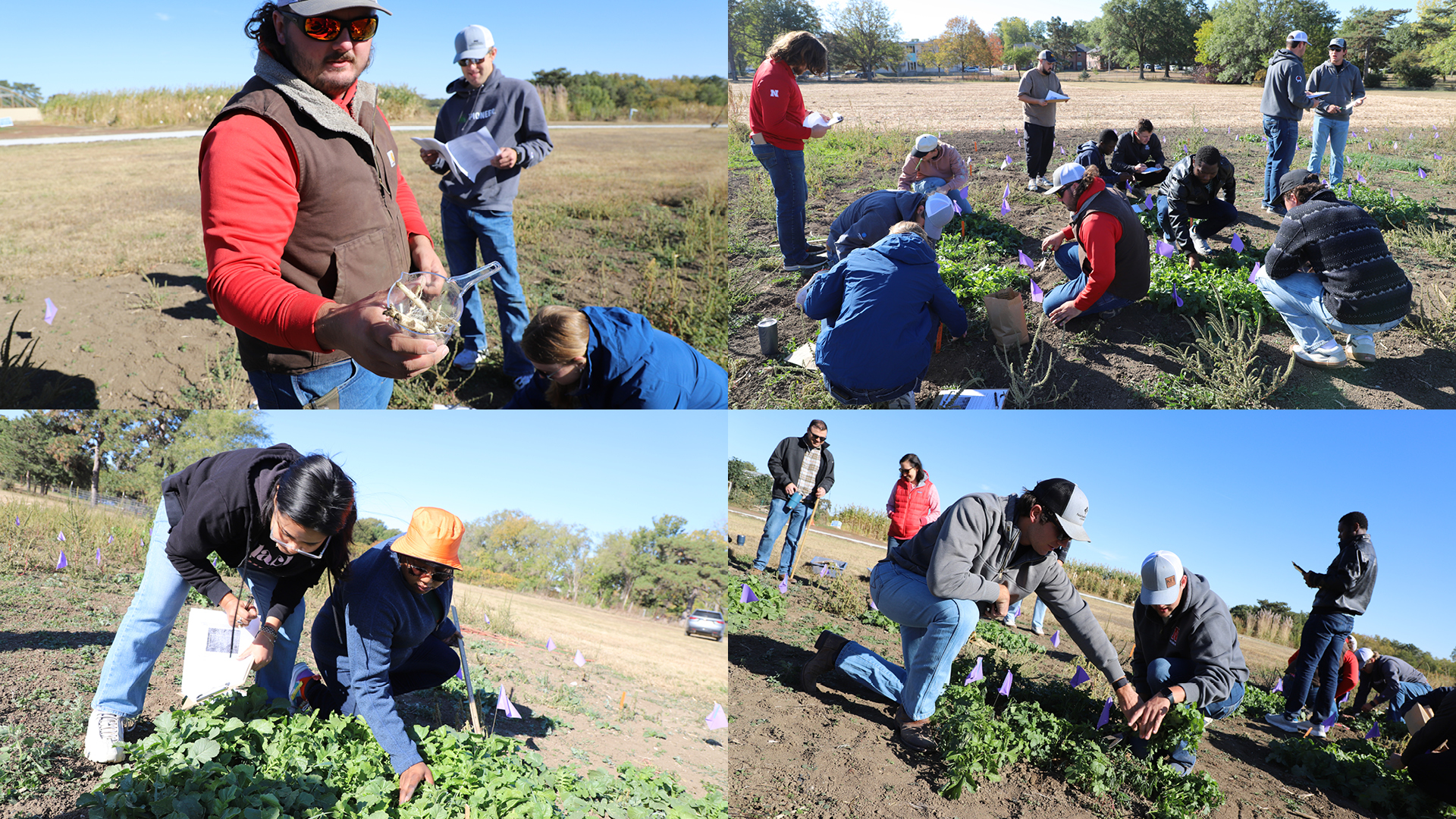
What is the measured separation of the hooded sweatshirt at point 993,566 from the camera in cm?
327

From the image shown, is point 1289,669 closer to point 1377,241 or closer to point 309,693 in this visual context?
point 1377,241

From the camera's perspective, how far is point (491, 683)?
4.15 meters

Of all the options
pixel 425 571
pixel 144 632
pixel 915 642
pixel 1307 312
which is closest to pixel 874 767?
pixel 915 642

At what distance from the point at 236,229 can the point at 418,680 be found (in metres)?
2.30

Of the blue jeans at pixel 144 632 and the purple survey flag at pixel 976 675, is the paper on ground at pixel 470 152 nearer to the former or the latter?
the blue jeans at pixel 144 632

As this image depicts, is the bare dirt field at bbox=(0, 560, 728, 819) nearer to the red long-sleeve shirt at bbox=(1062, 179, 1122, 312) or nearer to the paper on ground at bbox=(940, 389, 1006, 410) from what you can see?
the paper on ground at bbox=(940, 389, 1006, 410)

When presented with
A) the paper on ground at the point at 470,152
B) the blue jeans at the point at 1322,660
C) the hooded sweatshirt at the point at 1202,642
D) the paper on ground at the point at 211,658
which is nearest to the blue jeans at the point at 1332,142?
the blue jeans at the point at 1322,660

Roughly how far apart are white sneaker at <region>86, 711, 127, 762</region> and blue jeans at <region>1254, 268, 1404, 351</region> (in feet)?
20.3

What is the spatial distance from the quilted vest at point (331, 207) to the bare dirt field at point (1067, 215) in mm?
2971

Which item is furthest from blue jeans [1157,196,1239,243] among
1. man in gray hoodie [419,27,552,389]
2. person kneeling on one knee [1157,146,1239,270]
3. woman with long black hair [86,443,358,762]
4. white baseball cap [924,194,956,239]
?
woman with long black hair [86,443,358,762]

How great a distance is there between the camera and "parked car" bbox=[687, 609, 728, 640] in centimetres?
A: 688

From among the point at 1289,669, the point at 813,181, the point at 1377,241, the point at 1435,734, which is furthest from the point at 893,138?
the point at 1435,734

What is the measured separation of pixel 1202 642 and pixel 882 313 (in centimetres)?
214

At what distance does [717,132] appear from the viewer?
699 inches
